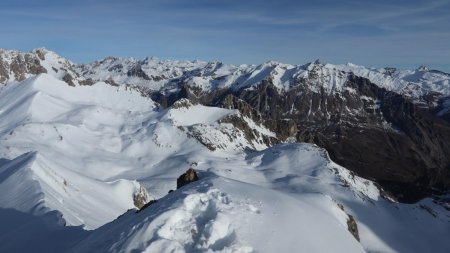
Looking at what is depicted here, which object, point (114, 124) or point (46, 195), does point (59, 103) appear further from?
point (46, 195)

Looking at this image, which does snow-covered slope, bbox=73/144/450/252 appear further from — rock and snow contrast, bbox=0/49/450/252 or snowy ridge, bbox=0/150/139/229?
snowy ridge, bbox=0/150/139/229

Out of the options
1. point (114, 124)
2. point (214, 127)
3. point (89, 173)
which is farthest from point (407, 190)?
point (89, 173)

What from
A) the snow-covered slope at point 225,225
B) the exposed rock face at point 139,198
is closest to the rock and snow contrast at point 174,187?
the snow-covered slope at point 225,225

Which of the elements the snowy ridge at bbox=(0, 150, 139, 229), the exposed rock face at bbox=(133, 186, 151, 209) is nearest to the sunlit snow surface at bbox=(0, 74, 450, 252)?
the snowy ridge at bbox=(0, 150, 139, 229)

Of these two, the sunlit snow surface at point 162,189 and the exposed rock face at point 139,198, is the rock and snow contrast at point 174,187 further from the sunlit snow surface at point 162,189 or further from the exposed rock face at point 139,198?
the exposed rock face at point 139,198

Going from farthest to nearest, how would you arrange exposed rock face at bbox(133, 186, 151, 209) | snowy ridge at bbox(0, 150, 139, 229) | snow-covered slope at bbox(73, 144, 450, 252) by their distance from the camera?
1. exposed rock face at bbox(133, 186, 151, 209)
2. snowy ridge at bbox(0, 150, 139, 229)
3. snow-covered slope at bbox(73, 144, 450, 252)

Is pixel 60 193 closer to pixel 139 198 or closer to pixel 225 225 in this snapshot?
pixel 139 198

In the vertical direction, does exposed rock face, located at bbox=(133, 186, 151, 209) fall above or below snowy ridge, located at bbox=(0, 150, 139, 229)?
below

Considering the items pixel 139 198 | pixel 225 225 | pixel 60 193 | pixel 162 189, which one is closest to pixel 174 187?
pixel 162 189
